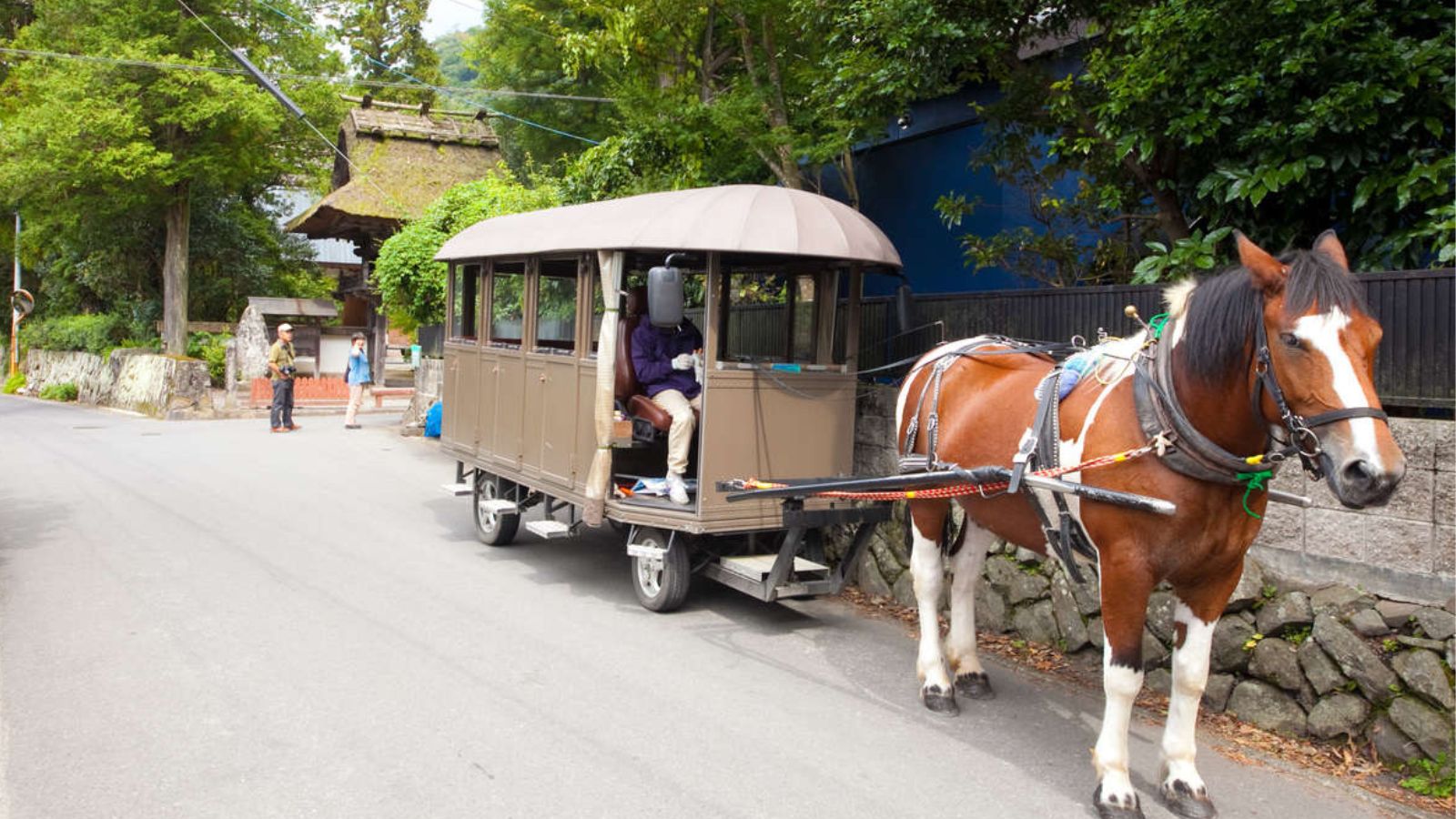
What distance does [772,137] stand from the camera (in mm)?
11492

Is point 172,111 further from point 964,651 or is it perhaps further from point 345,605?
point 964,651

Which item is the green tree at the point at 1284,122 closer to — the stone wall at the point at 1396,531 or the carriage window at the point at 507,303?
the stone wall at the point at 1396,531

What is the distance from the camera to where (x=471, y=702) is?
5.63 metres

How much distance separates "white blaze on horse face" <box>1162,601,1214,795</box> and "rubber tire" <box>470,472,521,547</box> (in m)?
6.35

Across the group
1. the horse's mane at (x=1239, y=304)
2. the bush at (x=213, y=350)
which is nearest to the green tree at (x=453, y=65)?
the bush at (x=213, y=350)

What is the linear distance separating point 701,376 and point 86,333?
29.7m

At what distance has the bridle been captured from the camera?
3574 millimetres

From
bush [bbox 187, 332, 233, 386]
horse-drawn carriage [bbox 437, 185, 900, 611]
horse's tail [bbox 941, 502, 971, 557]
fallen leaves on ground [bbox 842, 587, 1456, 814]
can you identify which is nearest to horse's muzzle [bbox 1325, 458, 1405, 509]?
fallen leaves on ground [bbox 842, 587, 1456, 814]

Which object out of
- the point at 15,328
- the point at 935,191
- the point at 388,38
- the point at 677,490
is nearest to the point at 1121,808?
the point at 677,490

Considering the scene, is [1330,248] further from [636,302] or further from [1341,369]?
[636,302]

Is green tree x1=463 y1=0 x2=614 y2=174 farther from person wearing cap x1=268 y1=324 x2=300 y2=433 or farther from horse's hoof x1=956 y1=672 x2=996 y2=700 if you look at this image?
horse's hoof x1=956 y1=672 x2=996 y2=700

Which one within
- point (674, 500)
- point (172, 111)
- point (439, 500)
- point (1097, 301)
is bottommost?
point (439, 500)

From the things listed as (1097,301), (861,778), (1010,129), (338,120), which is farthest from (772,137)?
(338,120)

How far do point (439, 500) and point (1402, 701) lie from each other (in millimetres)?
9920
